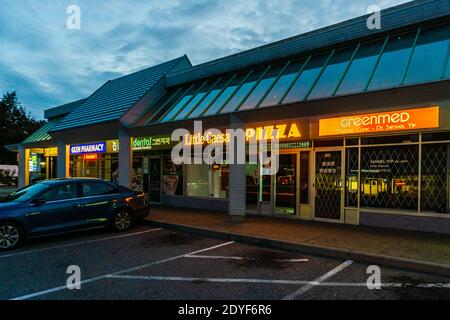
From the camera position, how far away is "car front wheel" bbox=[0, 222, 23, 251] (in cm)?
763

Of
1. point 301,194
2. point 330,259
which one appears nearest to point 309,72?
point 301,194

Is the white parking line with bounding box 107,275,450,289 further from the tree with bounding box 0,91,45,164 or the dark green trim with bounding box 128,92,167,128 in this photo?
the tree with bounding box 0,91,45,164

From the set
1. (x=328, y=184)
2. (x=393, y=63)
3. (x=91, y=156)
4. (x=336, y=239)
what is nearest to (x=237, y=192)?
(x=328, y=184)

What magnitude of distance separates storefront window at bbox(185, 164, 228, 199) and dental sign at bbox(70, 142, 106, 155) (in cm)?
539

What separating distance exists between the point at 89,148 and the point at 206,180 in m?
7.32

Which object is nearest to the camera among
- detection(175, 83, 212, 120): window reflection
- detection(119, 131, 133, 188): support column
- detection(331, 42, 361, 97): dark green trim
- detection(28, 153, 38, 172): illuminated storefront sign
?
detection(331, 42, 361, 97): dark green trim

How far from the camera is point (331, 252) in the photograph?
23.3 feet

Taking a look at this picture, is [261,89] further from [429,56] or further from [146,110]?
[146,110]

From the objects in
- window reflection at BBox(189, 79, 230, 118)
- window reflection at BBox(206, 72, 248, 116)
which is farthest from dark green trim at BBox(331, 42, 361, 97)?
window reflection at BBox(189, 79, 230, 118)

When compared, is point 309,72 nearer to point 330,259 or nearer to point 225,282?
point 330,259

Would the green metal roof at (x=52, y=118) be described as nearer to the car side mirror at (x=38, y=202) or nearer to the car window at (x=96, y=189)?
the car window at (x=96, y=189)

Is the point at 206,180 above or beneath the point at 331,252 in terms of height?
above

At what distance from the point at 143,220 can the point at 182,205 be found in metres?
4.02
